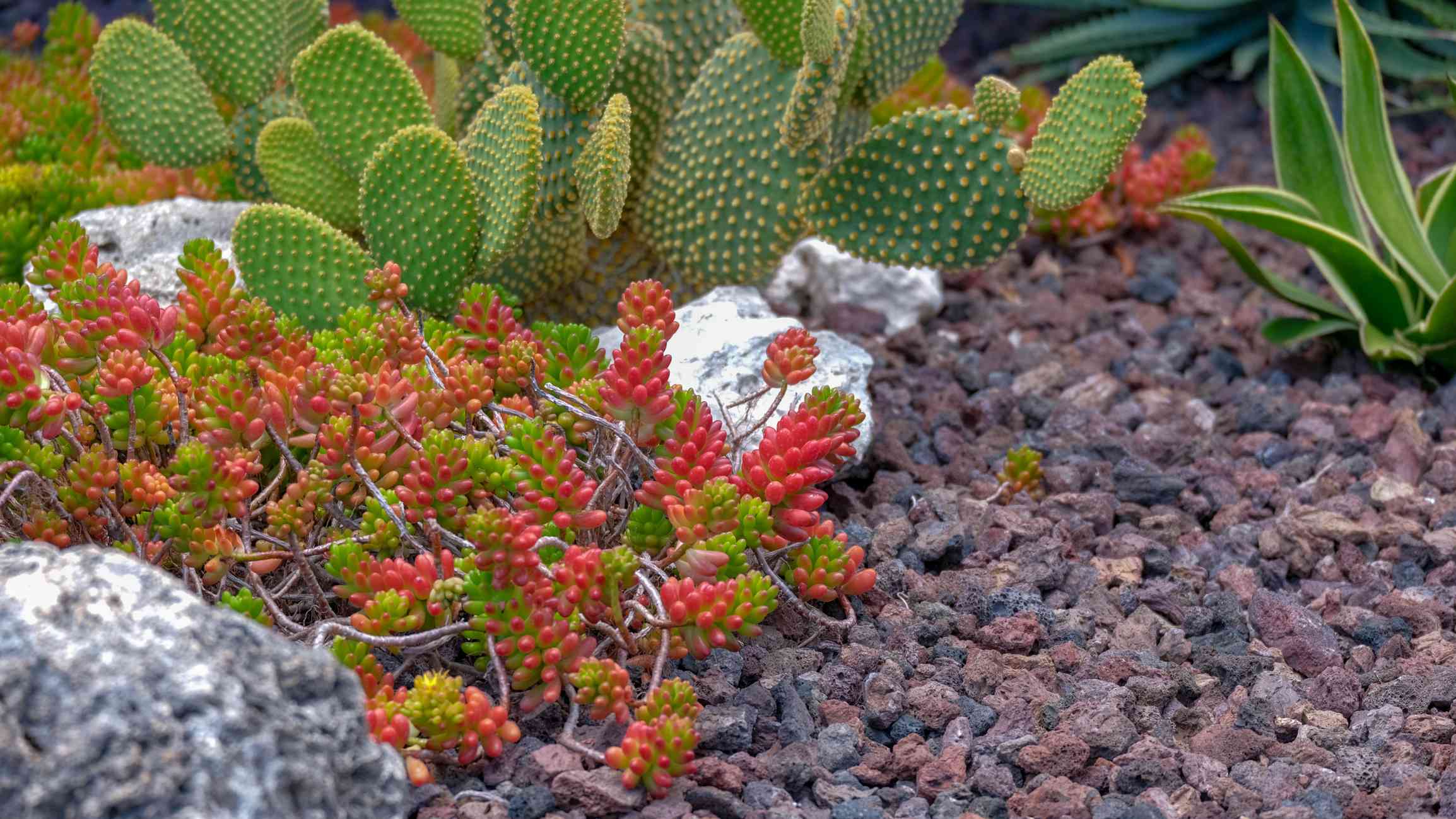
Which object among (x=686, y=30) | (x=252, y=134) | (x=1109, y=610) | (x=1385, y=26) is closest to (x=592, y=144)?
(x=686, y=30)

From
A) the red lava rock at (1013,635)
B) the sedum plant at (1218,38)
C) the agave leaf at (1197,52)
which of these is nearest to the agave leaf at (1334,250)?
the red lava rock at (1013,635)

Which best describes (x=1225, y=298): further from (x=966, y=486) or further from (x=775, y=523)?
(x=775, y=523)

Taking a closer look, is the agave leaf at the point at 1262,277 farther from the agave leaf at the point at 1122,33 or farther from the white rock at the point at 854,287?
the agave leaf at the point at 1122,33

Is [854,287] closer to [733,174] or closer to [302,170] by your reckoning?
[733,174]

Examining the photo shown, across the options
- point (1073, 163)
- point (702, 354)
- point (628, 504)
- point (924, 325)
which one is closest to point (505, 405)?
point (628, 504)

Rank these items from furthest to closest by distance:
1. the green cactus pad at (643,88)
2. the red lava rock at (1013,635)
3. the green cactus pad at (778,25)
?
1. the green cactus pad at (643,88)
2. the green cactus pad at (778,25)
3. the red lava rock at (1013,635)

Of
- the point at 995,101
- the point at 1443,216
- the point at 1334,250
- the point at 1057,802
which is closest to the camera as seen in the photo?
the point at 1057,802
